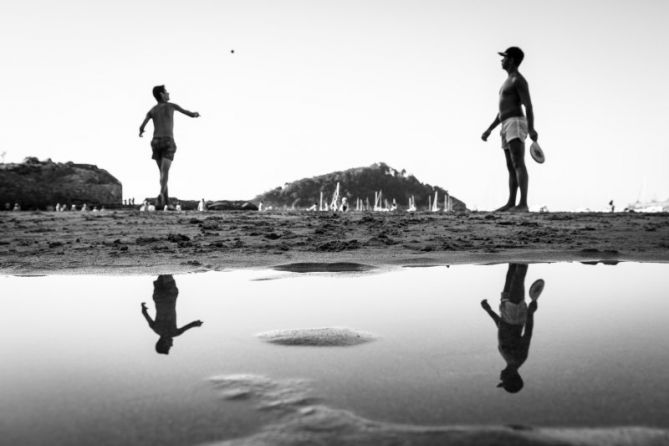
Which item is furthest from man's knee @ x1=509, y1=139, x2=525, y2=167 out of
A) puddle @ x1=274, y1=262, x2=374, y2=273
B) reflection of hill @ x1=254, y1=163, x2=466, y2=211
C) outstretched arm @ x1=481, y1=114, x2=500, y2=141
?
reflection of hill @ x1=254, y1=163, x2=466, y2=211

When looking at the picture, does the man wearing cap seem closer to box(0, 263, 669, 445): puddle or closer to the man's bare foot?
the man's bare foot

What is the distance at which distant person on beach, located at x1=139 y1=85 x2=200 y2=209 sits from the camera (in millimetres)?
10930

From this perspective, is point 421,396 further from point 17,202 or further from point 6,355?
point 17,202

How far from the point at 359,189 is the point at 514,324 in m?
154

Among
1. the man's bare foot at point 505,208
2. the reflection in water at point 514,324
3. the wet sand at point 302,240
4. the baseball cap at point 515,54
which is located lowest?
the reflection in water at point 514,324

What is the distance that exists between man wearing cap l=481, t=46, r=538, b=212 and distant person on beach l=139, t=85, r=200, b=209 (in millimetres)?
5889

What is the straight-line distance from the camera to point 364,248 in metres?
7.57

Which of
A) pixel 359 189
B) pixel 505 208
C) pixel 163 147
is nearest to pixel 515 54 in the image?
pixel 505 208

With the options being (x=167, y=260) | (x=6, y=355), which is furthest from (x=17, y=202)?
(x=6, y=355)

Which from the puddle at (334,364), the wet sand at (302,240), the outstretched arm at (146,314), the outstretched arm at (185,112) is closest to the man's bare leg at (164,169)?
the wet sand at (302,240)

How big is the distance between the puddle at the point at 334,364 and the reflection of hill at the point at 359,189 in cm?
13990

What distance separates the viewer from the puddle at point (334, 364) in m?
1.62

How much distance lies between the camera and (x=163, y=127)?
10914 millimetres

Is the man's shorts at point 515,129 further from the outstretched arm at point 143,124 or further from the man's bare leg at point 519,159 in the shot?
the outstretched arm at point 143,124
